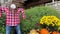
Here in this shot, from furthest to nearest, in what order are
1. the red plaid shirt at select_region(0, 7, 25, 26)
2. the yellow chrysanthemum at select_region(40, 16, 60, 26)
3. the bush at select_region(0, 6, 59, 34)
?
the bush at select_region(0, 6, 59, 34) < the yellow chrysanthemum at select_region(40, 16, 60, 26) < the red plaid shirt at select_region(0, 7, 25, 26)

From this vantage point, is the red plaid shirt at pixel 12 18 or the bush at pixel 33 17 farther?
the bush at pixel 33 17

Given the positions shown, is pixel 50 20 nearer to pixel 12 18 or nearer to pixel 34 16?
pixel 34 16

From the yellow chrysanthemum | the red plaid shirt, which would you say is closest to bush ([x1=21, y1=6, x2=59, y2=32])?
the yellow chrysanthemum

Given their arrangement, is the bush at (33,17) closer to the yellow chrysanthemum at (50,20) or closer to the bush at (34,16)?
the bush at (34,16)

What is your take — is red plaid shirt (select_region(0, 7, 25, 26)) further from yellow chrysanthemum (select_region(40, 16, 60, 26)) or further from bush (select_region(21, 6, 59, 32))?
yellow chrysanthemum (select_region(40, 16, 60, 26))

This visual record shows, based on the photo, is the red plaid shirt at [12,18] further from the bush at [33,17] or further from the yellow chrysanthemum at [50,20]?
the yellow chrysanthemum at [50,20]

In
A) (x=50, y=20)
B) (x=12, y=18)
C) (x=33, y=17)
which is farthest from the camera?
(x=33, y=17)

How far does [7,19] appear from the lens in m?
9.37

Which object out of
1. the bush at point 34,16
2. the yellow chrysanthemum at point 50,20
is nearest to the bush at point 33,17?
the bush at point 34,16

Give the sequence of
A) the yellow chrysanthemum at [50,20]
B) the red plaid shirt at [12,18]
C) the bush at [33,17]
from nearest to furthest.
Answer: the red plaid shirt at [12,18] → the yellow chrysanthemum at [50,20] → the bush at [33,17]

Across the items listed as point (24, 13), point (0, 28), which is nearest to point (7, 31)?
point (0, 28)

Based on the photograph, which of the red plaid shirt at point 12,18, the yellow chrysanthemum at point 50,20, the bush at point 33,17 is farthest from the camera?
the bush at point 33,17

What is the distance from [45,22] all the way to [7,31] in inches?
54.3

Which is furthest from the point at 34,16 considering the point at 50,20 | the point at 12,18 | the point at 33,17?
the point at 12,18
